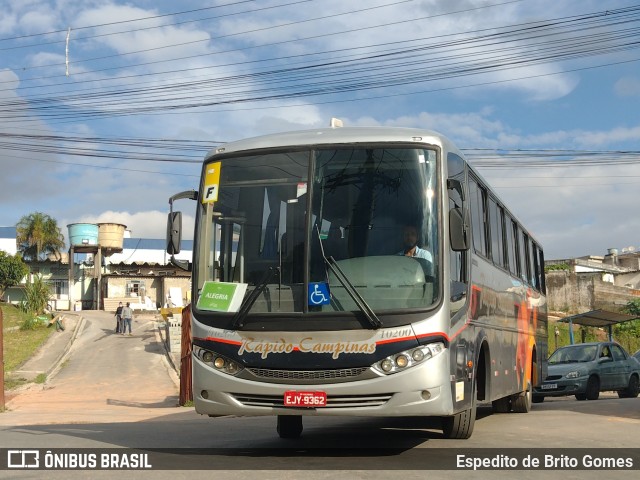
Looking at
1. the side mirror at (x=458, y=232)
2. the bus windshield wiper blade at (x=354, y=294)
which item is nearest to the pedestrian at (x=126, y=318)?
the bus windshield wiper blade at (x=354, y=294)

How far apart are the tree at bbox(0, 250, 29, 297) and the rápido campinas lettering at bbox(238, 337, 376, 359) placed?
5921 cm

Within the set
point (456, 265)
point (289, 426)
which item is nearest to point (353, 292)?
point (456, 265)

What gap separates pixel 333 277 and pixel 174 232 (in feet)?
6.37

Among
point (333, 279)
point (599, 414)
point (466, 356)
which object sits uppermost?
point (333, 279)

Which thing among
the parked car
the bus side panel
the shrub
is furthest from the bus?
the shrub

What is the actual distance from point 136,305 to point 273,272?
5402cm

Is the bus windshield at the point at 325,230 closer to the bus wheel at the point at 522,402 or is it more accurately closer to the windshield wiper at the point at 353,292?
the windshield wiper at the point at 353,292

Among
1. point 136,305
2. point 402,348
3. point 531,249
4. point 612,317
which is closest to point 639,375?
point 612,317

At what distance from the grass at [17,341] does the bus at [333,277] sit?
19.0 metres

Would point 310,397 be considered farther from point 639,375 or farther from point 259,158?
point 639,375

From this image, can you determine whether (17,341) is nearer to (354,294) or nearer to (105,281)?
(105,281)

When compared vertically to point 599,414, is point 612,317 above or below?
above

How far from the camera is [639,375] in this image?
937 inches

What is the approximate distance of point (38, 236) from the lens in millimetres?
69438
